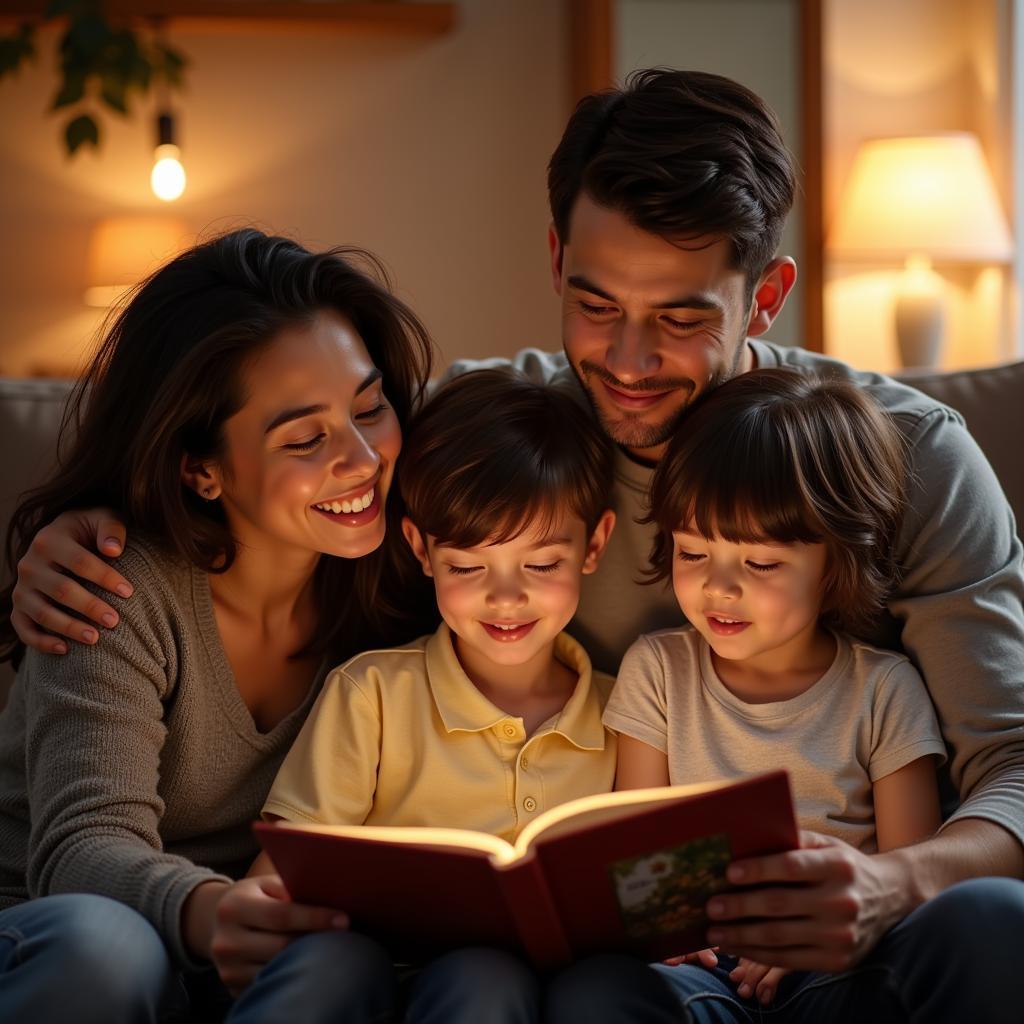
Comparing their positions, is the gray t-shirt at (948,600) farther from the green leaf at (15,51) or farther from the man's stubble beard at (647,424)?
the green leaf at (15,51)

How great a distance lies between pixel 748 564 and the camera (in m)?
1.56

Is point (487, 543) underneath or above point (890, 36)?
underneath

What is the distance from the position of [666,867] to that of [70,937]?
0.54 m

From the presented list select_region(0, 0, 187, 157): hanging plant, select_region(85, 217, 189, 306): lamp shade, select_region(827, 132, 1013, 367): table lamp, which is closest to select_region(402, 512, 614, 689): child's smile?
select_region(827, 132, 1013, 367): table lamp

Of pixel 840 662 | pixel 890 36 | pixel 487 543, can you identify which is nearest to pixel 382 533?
pixel 487 543

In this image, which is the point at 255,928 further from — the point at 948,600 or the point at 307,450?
the point at 948,600

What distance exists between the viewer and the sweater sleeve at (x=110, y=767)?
1373 mm

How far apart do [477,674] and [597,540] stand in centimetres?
23

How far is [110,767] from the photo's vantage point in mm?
1456

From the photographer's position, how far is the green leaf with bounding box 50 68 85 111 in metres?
3.99

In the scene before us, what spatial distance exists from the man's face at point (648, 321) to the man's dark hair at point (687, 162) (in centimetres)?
3

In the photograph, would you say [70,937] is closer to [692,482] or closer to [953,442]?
[692,482]

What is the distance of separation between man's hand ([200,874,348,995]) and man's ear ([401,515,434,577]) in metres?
0.53

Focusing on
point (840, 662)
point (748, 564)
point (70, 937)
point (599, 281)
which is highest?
point (599, 281)
